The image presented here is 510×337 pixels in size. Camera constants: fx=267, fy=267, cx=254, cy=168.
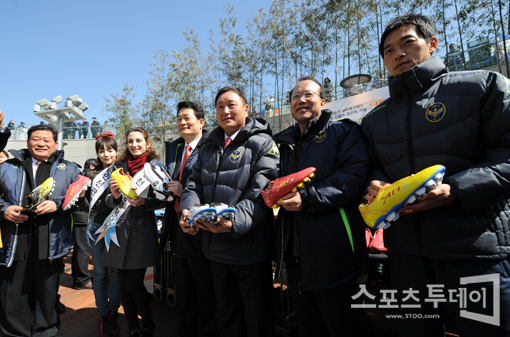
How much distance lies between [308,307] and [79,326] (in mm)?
2551

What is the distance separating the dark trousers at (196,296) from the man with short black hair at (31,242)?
1134 millimetres

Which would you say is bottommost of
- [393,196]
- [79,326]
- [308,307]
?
[79,326]

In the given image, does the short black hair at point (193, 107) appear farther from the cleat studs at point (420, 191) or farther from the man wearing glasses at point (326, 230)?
the cleat studs at point (420, 191)

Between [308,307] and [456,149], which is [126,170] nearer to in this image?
[308,307]

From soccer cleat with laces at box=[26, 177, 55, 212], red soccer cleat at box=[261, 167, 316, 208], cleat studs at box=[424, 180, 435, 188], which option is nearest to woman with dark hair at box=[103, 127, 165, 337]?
soccer cleat with laces at box=[26, 177, 55, 212]

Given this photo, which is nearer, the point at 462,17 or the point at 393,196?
the point at 393,196

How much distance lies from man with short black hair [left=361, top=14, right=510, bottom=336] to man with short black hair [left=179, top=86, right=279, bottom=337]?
0.74 meters

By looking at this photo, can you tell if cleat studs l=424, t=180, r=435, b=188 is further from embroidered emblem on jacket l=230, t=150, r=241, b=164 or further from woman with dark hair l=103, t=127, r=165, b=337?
woman with dark hair l=103, t=127, r=165, b=337

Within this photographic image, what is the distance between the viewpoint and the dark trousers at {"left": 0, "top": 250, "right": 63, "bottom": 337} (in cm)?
231

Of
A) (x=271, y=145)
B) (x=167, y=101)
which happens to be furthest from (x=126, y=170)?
(x=167, y=101)

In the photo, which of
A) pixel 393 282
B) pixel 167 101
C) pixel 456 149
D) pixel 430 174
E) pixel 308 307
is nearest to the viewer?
pixel 430 174

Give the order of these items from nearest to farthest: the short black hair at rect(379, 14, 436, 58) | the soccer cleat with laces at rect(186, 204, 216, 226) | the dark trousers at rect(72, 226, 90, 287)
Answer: the short black hair at rect(379, 14, 436, 58) → the soccer cleat with laces at rect(186, 204, 216, 226) → the dark trousers at rect(72, 226, 90, 287)

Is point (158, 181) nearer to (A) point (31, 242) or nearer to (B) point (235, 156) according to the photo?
(B) point (235, 156)

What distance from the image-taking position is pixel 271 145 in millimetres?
1912
